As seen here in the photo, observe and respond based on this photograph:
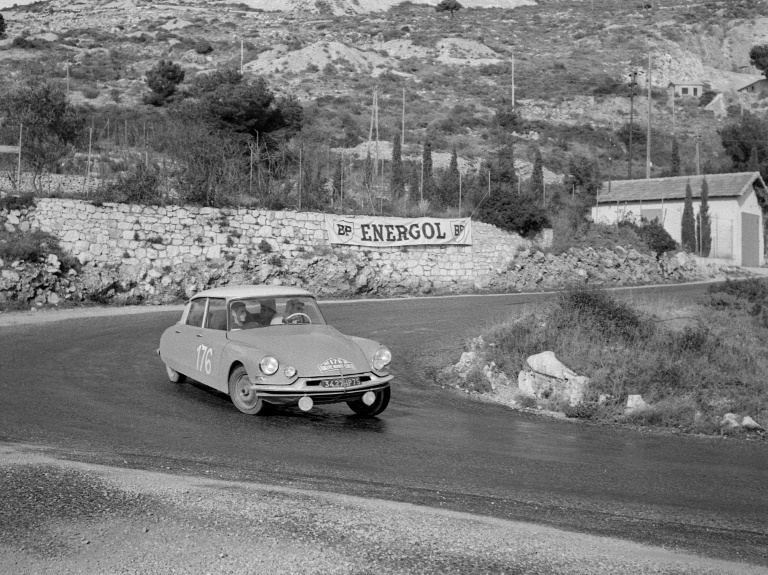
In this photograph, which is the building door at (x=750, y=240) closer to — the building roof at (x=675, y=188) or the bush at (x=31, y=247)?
the building roof at (x=675, y=188)

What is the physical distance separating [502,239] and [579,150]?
1450 inches

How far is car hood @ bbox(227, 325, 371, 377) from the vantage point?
9531 millimetres

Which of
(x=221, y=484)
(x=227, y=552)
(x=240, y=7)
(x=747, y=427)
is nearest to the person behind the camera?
(x=227, y=552)

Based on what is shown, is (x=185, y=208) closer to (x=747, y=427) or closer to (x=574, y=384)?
(x=574, y=384)

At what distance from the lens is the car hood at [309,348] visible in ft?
31.3

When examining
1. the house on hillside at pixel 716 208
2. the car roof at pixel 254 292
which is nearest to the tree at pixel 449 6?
the house on hillside at pixel 716 208

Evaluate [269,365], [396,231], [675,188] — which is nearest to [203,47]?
[675,188]

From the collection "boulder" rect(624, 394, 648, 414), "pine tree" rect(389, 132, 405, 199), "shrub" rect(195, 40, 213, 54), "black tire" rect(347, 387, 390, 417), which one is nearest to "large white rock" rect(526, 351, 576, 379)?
"boulder" rect(624, 394, 648, 414)

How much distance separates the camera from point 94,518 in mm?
5707

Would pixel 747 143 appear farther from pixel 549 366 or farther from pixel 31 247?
pixel 549 366

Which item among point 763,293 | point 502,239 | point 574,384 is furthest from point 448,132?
point 574,384

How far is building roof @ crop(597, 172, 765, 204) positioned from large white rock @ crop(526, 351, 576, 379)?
42.0 m

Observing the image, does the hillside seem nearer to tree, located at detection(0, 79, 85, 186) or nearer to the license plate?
tree, located at detection(0, 79, 85, 186)

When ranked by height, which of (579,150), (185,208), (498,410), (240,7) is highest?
(240,7)
